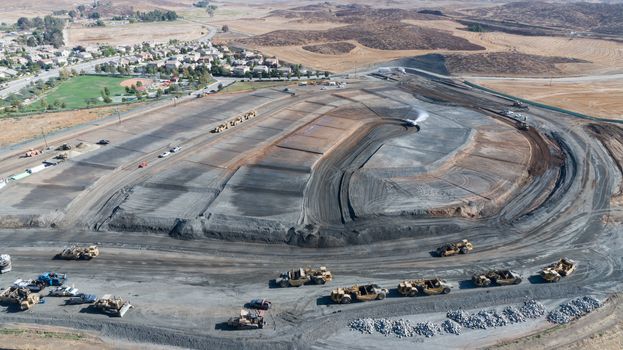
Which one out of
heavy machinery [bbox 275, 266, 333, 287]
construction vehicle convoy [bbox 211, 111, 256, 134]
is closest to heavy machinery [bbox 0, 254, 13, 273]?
heavy machinery [bbox 275, 266, 333, 287]

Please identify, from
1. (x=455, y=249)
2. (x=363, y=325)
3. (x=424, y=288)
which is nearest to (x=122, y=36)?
(x=455, y=249)

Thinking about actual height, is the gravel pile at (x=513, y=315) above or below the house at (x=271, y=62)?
below

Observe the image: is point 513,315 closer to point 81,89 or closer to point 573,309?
point 573,309

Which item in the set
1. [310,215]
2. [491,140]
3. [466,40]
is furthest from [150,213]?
[466,40]

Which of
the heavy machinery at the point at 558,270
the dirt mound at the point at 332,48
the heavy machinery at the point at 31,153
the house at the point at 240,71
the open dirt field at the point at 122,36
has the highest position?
the open dirt field at the point at 122,36

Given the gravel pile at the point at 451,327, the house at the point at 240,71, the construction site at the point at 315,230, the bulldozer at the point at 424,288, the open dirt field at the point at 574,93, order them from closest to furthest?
1. the gravel pile at the point at 451,327
2. the construction site at the point at 315,230
3. the bulldozer at the point at 424,288
4. the open dirt field at the point at 574,93
5. the house at the point at 240,71

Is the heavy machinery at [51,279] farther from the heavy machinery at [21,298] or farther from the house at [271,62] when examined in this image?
the house at [271,62]

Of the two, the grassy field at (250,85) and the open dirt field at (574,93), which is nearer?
the open dirt field at (574,93)

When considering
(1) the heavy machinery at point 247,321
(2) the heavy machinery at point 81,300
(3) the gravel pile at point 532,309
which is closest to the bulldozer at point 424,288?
(3) the gravel pile at point 532,309
